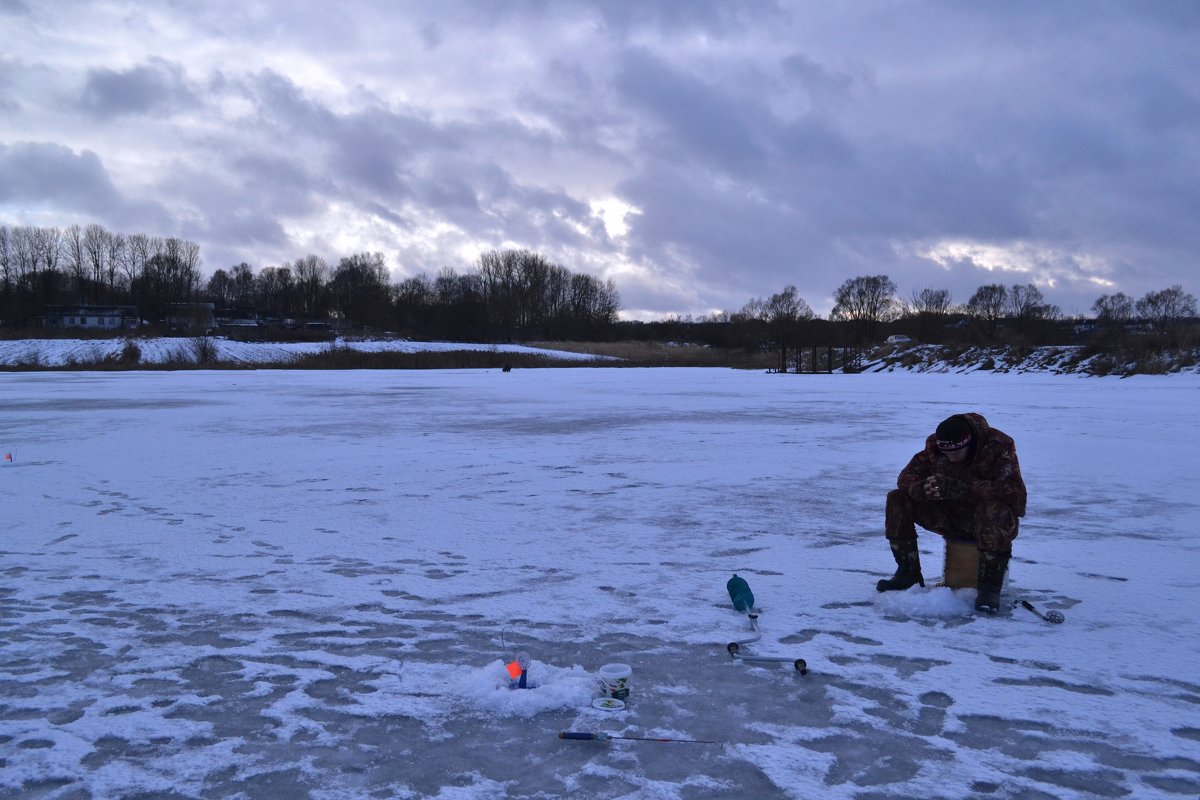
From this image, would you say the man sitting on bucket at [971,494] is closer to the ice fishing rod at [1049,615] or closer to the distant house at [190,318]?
the ice fishing rod at [1049,615]

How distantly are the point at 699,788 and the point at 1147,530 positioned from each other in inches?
201

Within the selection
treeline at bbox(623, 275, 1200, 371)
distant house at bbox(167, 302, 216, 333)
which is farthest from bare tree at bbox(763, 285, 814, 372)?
distant house at bbox(167, 302, 216, 333)

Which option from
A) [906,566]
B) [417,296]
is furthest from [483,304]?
[906,566]

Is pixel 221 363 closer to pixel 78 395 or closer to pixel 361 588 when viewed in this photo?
pixel 78 395

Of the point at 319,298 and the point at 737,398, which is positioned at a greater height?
the point at 319,298

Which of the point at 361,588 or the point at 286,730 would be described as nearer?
the point at 286,730

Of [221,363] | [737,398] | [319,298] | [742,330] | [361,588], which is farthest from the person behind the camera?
[319,298]

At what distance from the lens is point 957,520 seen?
4457 millimetres

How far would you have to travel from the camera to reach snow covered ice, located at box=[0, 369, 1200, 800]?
281cm

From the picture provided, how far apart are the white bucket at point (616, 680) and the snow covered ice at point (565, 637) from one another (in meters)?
0.10

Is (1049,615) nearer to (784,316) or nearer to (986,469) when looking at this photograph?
(986,469)

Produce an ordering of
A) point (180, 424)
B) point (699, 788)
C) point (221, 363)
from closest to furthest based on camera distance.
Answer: point (699, 788) < point (180, 424) < point (221, 363)

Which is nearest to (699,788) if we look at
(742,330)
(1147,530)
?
(1147,530)

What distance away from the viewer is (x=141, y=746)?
295 centimetres
